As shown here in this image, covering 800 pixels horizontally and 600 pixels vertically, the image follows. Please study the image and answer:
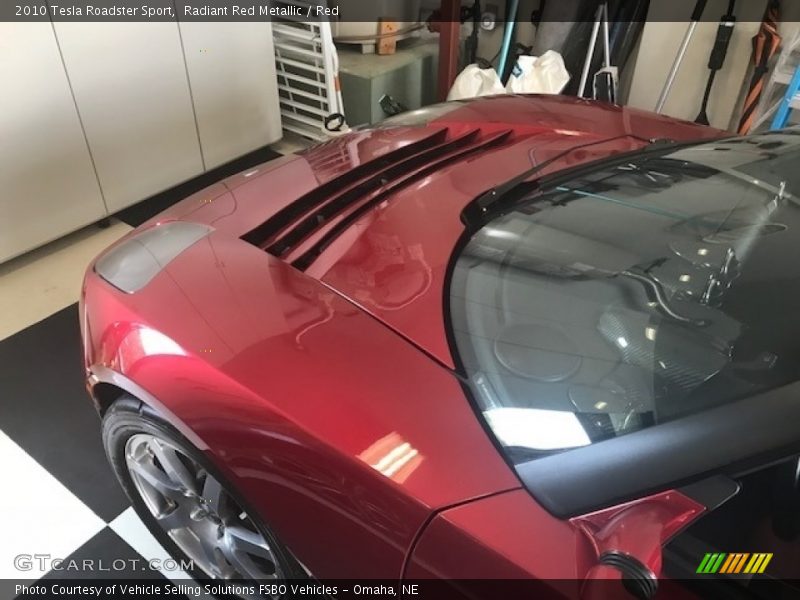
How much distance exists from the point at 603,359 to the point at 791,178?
490 millimetres

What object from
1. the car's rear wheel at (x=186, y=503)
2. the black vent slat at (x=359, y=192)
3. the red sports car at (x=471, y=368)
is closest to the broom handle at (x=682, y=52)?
the red sports car at (x=471, y=368)

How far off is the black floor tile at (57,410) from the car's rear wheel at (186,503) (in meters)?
0.27

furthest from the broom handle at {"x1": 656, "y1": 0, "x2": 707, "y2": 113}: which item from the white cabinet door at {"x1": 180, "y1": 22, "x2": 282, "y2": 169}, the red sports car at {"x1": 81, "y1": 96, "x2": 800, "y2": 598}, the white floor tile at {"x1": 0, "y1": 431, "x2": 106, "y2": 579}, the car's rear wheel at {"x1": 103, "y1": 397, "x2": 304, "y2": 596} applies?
the white floor tile at {"x1": 0, "y1": 431, "x2": 106, "y2": 579}

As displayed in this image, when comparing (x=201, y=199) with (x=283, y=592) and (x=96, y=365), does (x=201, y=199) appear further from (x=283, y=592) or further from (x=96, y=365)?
(x=283, y=592)

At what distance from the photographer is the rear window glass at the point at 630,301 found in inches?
28.7

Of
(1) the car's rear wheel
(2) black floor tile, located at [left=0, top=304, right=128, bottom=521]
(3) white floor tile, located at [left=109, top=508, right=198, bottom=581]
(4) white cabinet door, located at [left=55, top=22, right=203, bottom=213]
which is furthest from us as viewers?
(4) white cabinet door, located at [left=55, top=22, right=203, bottom=213]

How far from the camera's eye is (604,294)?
0.86m

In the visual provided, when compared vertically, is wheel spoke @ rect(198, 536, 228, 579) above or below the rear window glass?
below

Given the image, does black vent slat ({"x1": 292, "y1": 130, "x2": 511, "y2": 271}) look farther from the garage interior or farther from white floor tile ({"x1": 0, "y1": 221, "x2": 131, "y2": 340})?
white floor tile ({"x1": 0, "y1": 221, "x2": 131, "y2": 340})

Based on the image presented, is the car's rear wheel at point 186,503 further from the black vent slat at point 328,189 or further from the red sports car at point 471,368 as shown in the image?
the black vent slat at point 328,189

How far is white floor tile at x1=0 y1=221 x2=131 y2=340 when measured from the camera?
198cm

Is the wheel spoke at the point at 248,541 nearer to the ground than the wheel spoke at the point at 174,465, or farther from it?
nearer to the ground

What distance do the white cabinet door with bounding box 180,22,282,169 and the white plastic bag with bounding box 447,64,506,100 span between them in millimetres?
851

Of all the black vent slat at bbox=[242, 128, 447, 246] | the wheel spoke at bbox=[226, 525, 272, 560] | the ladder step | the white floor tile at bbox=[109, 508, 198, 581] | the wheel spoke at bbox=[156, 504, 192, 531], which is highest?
the black vent slat at bbox=[242, 128, 447, 246]
